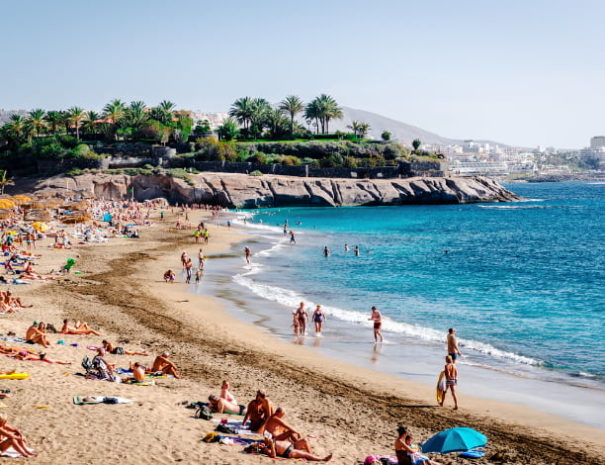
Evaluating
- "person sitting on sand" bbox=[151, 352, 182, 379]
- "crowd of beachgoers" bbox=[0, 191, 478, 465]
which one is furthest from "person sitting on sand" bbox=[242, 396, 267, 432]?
"person sitting on sand" bbox=[151, 352, 182, 379]

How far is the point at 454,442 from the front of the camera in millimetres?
10227

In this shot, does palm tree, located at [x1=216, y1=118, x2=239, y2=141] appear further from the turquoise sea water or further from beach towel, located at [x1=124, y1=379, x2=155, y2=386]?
beach towel, located at [x1=124, y1=379, x2=155, y2=386]

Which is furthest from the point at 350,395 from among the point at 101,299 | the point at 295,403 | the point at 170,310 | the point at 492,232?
the point at 492,232

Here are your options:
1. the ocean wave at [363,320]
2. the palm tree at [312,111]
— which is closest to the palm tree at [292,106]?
the palm tree at [312,111]

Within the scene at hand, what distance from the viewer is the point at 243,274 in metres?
33.0

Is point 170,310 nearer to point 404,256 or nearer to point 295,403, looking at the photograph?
point 295,403

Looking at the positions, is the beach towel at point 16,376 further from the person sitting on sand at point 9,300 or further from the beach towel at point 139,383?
the person sitting on sand at point 9,300

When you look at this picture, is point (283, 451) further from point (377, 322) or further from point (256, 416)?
point (377, 322)

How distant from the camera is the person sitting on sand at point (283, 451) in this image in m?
9.69

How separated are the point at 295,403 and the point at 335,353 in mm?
5475

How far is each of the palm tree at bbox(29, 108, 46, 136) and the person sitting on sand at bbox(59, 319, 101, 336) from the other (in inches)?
3516

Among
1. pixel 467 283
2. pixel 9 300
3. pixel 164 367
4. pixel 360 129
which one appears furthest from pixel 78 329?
pixel 360 129

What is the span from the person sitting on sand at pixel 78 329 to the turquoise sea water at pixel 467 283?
30.5 feet

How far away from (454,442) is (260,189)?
75.2 metres
